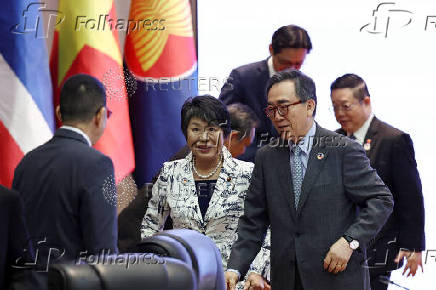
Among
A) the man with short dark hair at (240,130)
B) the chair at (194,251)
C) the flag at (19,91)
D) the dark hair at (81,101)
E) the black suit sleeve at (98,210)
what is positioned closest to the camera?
the chair at (194,251)

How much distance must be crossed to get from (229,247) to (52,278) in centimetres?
195

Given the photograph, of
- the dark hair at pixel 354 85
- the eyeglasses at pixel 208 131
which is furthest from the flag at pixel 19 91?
the dark hair at pixel 354 85

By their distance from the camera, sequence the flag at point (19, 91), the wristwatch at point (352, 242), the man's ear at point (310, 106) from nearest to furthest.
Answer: the wristwatch at point (352, 242), the man's ear at point (310, 106), the flag at point (19, 91)

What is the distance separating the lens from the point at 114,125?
4.41 m

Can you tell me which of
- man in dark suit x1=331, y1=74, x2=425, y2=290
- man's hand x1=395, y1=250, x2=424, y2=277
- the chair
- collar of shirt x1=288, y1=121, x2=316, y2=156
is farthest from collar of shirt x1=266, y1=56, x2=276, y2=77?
the chair

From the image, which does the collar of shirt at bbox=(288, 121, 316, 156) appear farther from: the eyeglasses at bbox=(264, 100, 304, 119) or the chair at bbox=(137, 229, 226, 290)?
the chair at bbox=(137, 229, 226, 290)

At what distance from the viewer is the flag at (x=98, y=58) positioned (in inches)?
171

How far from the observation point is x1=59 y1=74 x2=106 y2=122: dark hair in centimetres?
265

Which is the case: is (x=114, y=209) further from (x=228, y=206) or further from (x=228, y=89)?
(x=228, y=89)

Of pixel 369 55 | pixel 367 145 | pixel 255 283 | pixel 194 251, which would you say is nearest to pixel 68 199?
pixel 255 283

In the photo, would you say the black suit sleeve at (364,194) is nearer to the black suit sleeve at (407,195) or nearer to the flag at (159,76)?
the black suit sleeve at (407,195)

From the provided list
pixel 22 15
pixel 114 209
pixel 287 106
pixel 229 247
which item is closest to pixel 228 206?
pixel 229 247

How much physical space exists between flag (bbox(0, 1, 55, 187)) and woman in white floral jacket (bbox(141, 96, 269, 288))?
A: 1.11m

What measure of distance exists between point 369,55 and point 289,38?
0.95 metres
